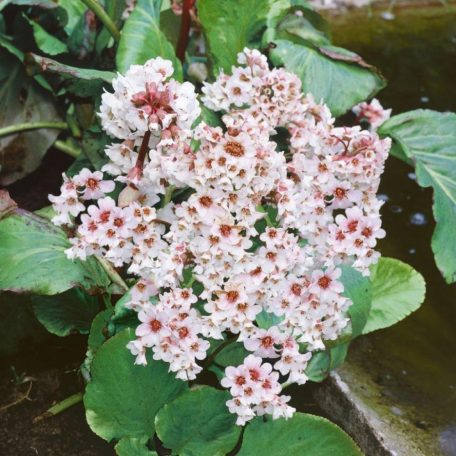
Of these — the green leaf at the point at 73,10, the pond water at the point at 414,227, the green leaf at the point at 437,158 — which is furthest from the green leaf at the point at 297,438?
the green leaf at the point at 73,10

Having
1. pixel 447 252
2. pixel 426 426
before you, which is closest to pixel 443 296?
pixel 447 252

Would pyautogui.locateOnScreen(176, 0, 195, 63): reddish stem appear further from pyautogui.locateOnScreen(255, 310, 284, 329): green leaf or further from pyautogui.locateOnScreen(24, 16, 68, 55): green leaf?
pyautogui.locateOnScreen(255, 310, 284, 329): green leaf

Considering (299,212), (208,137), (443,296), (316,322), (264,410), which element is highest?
(208,137)

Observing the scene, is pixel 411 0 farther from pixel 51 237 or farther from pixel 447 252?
pixel 51 237

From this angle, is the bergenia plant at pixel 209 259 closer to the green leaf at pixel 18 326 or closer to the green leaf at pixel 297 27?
the green leaf at pixel 18 326

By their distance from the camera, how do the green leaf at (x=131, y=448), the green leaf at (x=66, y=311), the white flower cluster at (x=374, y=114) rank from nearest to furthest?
the green leaf at (x=131, y=448), the green leaf at (x=66, y=311), the white flower cluster at (x=374, y=114)

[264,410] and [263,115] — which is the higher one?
[263,115]
